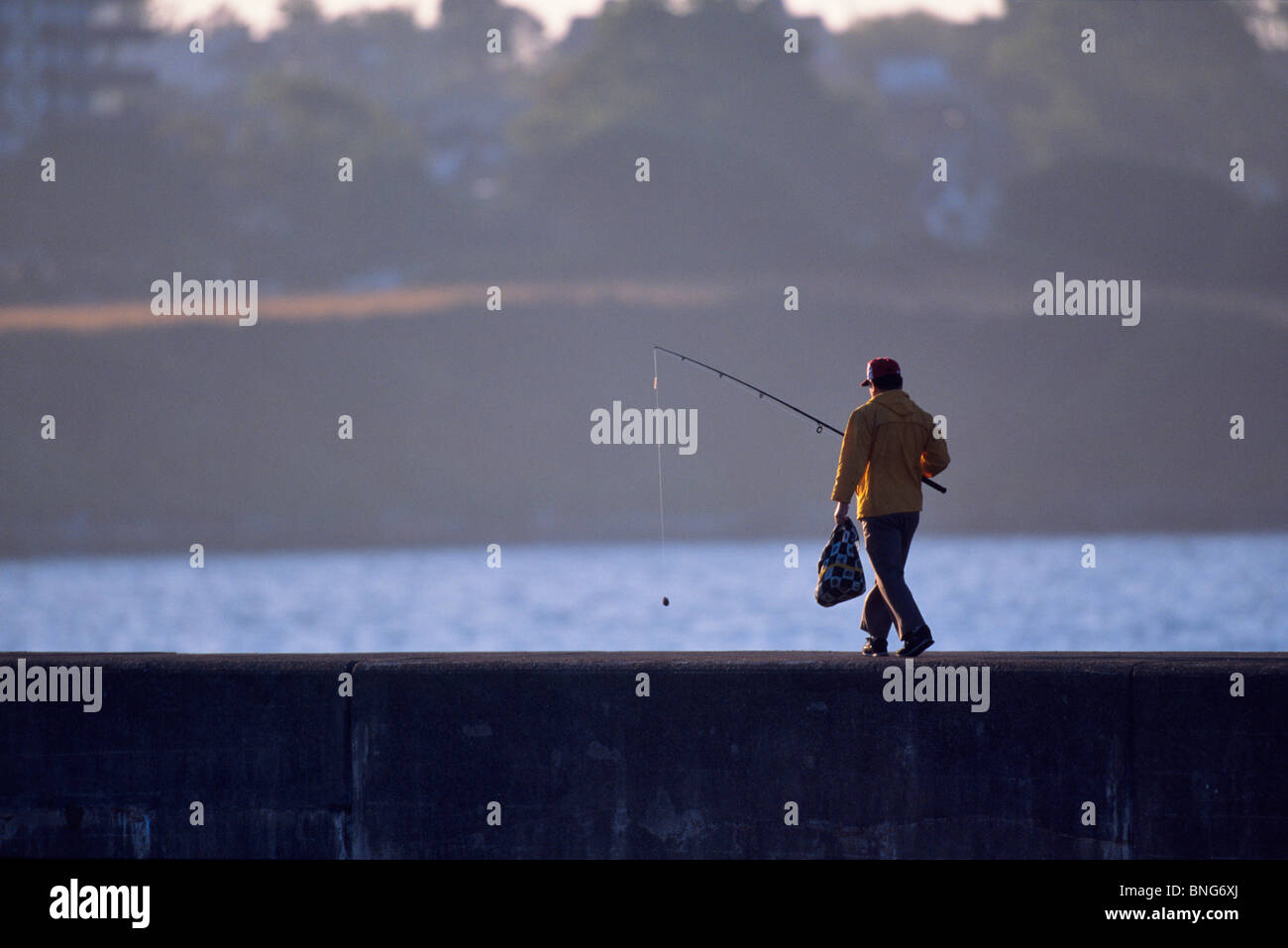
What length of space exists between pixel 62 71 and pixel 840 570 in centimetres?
13213

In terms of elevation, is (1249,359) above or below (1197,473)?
above

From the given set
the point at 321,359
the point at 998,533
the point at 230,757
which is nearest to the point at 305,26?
the point at 321,359

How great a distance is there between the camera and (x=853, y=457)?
798 cm

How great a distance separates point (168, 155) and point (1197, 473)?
7026cm

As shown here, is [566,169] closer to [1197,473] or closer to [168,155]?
[168,155]

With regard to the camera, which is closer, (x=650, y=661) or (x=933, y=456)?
(x=650, y=661)

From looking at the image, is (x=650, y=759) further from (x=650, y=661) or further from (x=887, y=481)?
(x=887, y=481)

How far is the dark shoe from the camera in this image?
775cm

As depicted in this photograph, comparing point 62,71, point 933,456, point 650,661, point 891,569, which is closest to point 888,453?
point 933,456

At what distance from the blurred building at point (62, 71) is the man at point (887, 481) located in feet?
426

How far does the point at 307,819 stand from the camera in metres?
7.16

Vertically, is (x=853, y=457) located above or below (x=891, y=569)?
above

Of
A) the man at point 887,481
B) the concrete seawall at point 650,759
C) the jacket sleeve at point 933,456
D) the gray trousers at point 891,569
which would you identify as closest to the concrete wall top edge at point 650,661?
the concrete seawall at point 650,759

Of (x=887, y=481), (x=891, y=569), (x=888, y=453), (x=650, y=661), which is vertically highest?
(x=888, y=453)
